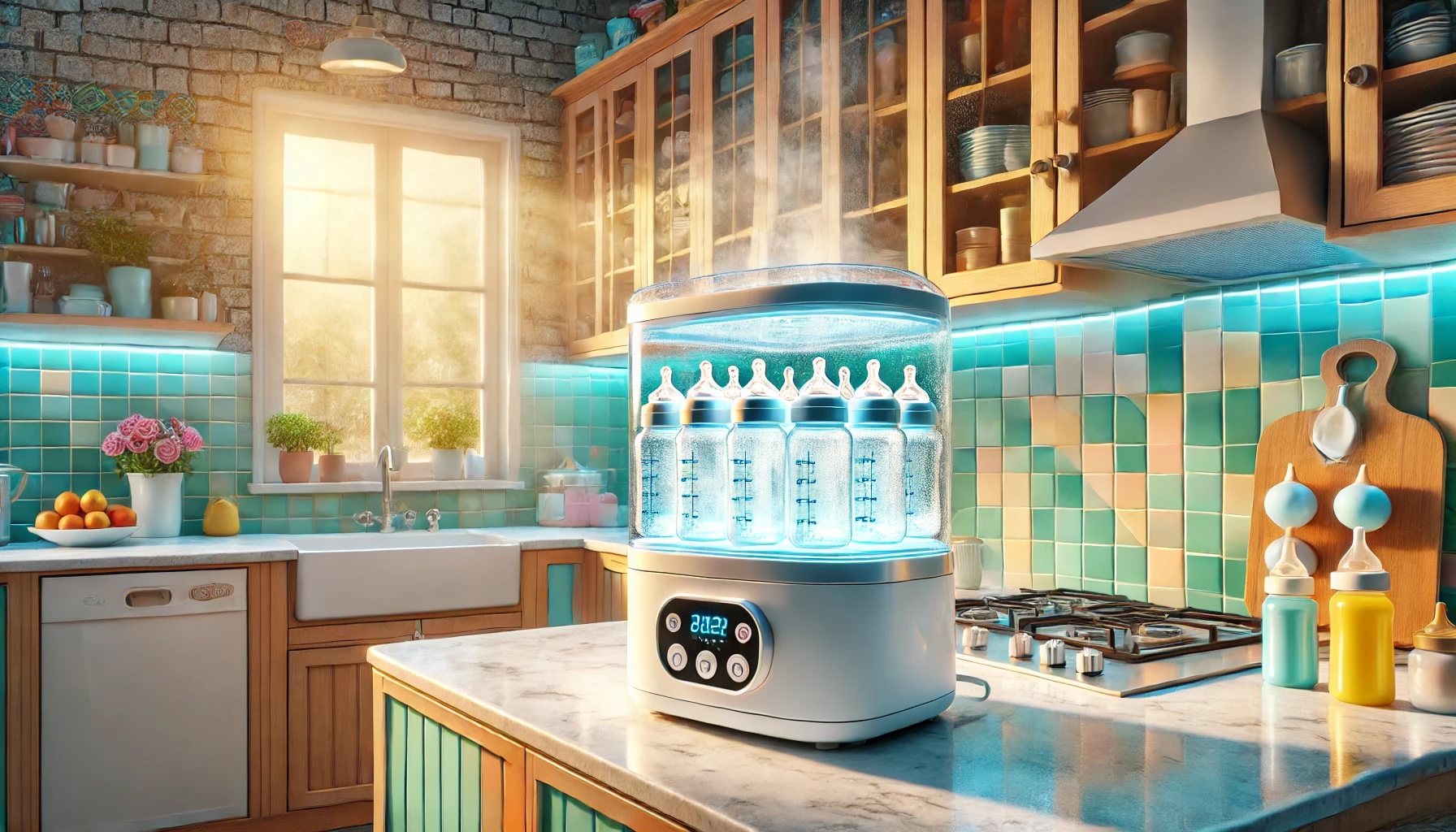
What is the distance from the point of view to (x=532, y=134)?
4.24 metres

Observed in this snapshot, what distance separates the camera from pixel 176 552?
298 cm

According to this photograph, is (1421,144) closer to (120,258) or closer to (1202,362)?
(1202,362)

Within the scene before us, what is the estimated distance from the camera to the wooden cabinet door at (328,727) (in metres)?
3.09

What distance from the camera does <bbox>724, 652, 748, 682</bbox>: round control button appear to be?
1.17 meters

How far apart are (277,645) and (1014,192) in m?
2.37

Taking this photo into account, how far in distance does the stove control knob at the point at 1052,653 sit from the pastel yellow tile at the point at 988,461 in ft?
4.01

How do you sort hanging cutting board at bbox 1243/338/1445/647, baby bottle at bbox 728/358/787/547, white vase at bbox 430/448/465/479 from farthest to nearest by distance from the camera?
white vase at bbox 430/448/465/479, hanging cutting board at bbox 1243/338/1445/647, baby bottle at bbox 728/358/787/547

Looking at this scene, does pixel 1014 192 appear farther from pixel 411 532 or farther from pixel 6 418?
pixel 6 418

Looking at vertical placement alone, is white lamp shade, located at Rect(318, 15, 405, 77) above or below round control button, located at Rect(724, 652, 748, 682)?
above

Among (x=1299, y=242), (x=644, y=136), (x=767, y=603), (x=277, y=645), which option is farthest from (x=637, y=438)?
(x=644, y=136)

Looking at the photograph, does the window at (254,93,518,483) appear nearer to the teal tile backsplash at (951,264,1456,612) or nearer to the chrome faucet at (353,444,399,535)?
the chrome faucet at (353,444,399,535)

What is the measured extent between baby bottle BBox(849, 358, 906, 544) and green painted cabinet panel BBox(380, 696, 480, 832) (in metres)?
0.59

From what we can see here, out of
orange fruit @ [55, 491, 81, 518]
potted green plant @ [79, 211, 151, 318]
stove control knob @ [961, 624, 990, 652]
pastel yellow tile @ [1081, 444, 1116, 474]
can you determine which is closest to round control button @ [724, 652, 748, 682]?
stove control knob @ [961, 624, 990, 652]

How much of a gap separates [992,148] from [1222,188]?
64cm
